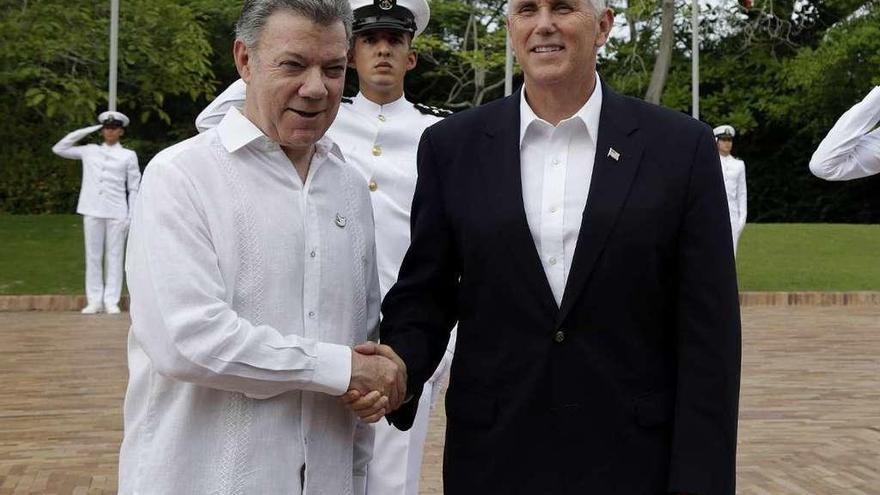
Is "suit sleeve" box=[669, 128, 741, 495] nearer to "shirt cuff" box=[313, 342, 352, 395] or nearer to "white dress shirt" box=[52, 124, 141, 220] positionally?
"shirt cuff" box=[313, 342, 352, 395]

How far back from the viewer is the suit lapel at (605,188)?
9.37 feet

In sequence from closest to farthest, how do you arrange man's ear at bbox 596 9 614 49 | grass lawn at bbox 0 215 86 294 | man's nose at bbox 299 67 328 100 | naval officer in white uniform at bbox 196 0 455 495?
man's nose at bbox 299 67 328 100
man's ear at bbox 596 9 614 49
naval officer in white uniform at bbox 196 0 455 495
grass lawn at bbox 0 215 86 294

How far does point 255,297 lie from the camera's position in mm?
2766

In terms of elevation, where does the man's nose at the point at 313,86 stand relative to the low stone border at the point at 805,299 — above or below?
above

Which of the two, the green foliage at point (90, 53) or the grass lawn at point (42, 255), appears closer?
the grass lawn at point (42, 255)

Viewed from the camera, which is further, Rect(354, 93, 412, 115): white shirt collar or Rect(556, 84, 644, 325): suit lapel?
Rect(354, 93, 412, 115): white shirt collar

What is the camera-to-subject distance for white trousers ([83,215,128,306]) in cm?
1468

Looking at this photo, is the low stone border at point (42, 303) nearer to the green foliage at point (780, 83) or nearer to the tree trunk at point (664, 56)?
the tree trunk at point (664, 56)

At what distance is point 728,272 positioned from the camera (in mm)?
2898

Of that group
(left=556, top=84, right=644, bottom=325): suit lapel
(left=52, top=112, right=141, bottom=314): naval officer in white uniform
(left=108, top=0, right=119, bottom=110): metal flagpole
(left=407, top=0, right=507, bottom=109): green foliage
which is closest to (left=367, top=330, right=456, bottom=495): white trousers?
(left=556, top=84, right=644, bottom=325): suit lapel

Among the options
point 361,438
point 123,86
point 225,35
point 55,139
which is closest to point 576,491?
point 361,438

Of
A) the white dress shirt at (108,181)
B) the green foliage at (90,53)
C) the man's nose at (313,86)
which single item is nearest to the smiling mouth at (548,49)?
the man's nose at (313,86)

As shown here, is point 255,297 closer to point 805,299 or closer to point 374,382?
point 374,382

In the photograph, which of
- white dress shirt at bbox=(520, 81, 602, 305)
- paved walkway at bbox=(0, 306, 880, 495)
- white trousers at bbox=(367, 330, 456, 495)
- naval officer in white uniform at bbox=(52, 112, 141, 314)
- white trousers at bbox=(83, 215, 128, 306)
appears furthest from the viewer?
naval officer in white uniform at bbox=(52, 112, 141, 314)
